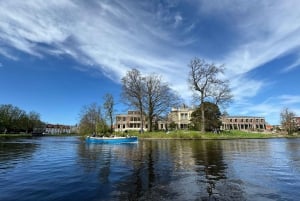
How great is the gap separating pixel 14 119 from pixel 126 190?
11168 cm

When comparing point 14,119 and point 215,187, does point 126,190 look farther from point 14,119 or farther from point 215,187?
point 14,119

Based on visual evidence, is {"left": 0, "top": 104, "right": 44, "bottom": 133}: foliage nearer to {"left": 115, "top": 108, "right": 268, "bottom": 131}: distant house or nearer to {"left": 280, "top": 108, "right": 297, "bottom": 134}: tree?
{"left": 115, "top": 108, "right": 268, "bottom": 131}: distant house

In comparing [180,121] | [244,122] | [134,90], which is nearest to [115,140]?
[134,90]

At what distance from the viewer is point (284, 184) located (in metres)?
9.70

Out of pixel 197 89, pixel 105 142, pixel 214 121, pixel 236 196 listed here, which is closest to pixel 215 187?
pixel 236 196

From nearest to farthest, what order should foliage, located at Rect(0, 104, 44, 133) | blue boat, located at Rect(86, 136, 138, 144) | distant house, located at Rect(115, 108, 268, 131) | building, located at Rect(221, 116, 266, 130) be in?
blue boat, located at Rect(86, 136, 138, 144) < foliage, located at Rect(0, 104, 44, 133) < distant house, located at Rect(115, 108, 268, 131) < building, located at Rect(221, 116, 266, 130)

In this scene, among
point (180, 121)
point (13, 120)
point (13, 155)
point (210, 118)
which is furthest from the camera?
point (180, 121)

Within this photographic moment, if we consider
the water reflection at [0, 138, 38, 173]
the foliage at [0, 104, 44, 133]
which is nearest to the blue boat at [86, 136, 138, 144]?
the water reflection at [0, 138, 38, 173]

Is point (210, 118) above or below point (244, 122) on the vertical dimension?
below

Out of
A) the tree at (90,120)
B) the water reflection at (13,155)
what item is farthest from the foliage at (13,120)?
the water reflection at (13,155)

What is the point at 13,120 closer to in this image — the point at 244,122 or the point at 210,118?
the point at 210,118

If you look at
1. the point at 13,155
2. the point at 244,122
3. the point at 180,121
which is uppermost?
the point at 244,122

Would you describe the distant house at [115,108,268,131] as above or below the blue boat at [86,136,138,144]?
above

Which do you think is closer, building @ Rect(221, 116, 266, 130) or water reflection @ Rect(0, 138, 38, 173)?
water reflection @ Rect(0, 138, 38, 173)
